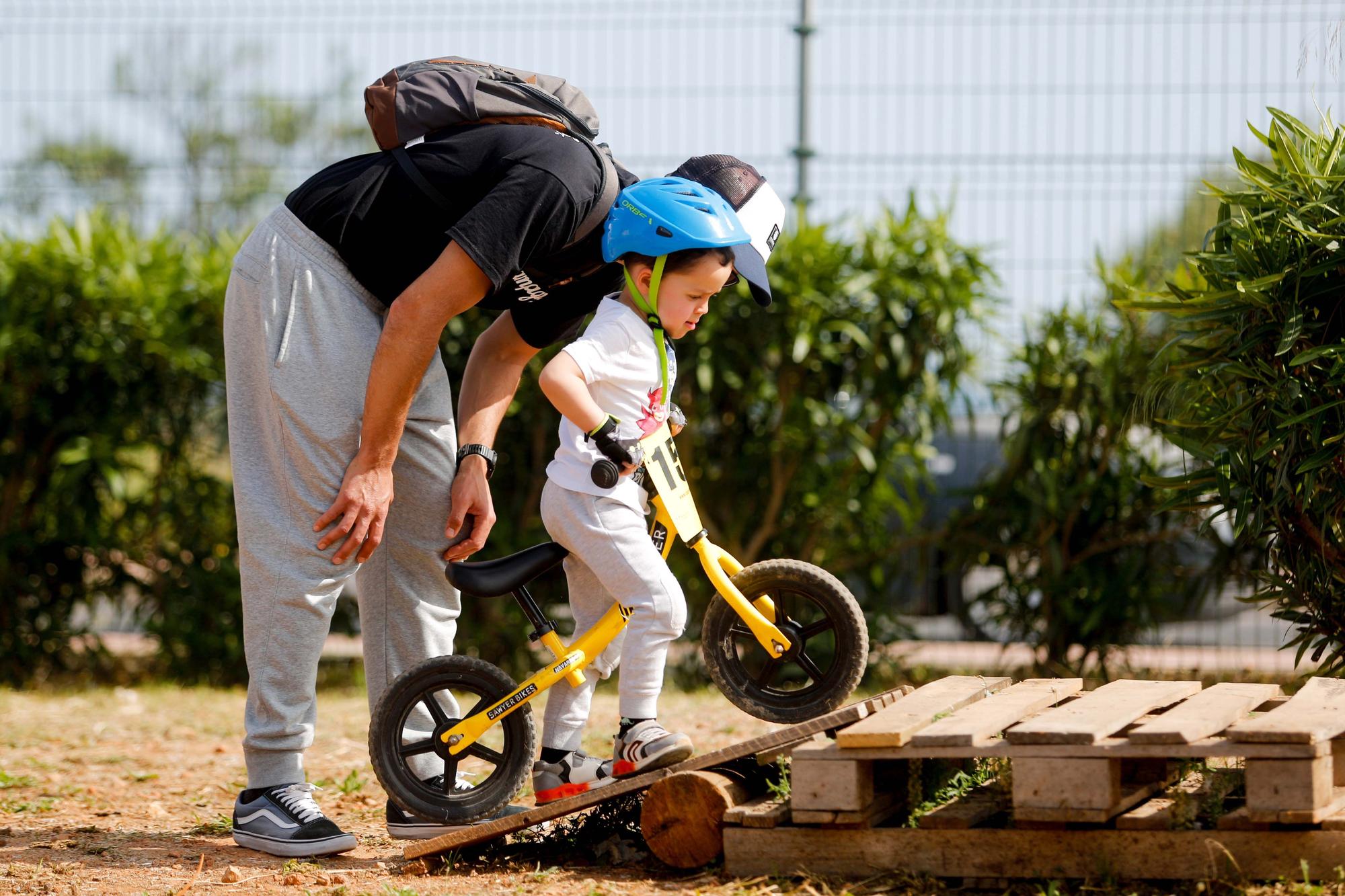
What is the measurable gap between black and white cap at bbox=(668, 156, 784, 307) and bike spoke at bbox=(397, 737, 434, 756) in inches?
55.6

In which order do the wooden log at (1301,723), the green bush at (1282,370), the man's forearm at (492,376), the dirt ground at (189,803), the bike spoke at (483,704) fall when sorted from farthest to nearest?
the green bush at (1282,370)
the man's forearm at (492,376)
the bike spoke at (483,704)
the dirt ground at (189,803)
the wooden log at (1301,723)

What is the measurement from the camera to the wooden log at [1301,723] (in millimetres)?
2768

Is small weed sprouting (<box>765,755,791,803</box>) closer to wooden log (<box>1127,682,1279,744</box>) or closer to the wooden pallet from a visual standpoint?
the wooden pallet

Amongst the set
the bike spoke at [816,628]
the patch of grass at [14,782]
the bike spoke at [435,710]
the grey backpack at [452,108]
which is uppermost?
the grey backpack at [452,108]

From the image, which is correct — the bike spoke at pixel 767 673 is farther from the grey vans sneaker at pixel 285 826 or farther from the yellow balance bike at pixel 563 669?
the grey vans sneaker at pixel 285 826

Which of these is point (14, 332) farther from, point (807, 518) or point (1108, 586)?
point (1108, 586)

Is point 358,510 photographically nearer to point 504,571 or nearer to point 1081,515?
point 504,571

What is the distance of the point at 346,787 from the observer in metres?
4.38

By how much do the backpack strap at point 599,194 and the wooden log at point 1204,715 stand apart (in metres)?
1.76

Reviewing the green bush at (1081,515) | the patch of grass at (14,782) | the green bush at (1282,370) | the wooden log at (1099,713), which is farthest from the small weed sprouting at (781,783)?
the green bush at (1081,515)

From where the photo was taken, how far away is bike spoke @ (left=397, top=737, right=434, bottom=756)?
337 centimetres

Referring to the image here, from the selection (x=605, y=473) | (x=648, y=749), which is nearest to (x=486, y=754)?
(x=648, y=749)

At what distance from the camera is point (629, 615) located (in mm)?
3332

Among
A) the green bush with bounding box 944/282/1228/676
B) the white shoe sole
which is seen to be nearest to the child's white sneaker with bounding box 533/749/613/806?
the white shoe sole
